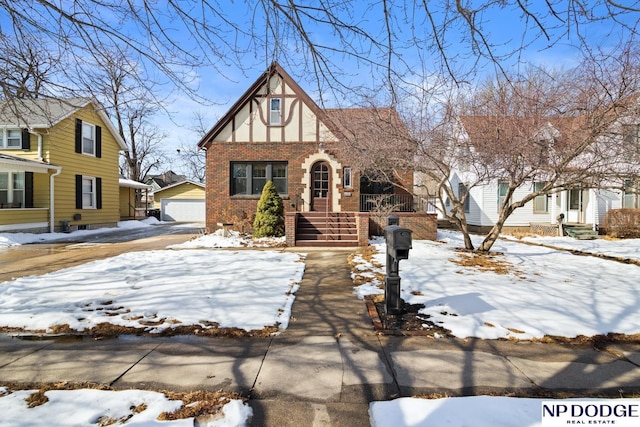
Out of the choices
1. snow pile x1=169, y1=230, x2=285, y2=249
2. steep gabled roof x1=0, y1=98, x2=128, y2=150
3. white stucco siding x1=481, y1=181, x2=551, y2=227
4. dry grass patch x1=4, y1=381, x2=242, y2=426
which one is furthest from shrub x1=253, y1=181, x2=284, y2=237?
white stucco siding x1=481, y1=181, x2=551, y2=227

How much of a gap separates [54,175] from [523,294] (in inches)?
731

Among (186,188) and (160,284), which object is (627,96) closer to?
(160,284)

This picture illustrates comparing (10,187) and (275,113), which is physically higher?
(275,113)

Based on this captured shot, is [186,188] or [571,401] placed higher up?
[186,188]

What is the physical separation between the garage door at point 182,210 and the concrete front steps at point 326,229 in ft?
63.5

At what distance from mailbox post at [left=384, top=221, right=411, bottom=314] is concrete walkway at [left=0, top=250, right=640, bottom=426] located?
646 millimetres

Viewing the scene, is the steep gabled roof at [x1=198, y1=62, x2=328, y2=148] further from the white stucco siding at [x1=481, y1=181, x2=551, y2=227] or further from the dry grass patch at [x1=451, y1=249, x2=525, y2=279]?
the white stucco siding at [x1=481, y1=181, x2=551, y2=227]

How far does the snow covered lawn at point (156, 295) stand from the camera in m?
4.02

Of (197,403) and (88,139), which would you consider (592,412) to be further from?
(88,139)

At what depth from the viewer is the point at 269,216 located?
12.3 meters

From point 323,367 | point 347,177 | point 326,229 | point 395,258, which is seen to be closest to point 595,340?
point 395,258

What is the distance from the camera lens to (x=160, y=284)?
5.68 m

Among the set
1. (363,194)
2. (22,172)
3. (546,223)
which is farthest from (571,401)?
(22,172)

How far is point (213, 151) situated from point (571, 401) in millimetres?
14145
